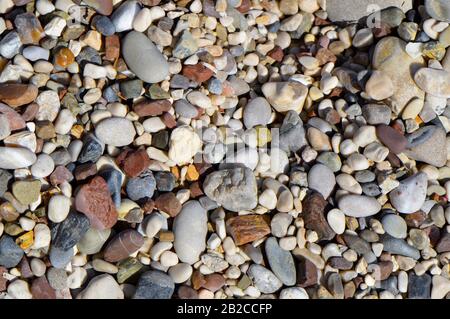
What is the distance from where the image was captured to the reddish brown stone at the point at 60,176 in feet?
5.60

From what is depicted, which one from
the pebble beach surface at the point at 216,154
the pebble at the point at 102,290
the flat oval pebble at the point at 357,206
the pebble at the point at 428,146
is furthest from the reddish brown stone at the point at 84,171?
the pebble at the point at 428,146

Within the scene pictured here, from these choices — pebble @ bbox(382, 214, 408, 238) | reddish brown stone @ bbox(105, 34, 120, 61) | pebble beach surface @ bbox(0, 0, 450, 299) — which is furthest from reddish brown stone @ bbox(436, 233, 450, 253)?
reddish brown stone @ bbox(105, 34, 120, 61)

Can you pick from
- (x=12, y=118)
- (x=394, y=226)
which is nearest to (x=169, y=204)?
(x=12, y=118)

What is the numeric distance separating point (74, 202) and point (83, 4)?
27.9 inches

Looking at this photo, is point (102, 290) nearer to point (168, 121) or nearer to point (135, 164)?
point (135, 164)

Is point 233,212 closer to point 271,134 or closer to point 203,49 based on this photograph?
point 271,134

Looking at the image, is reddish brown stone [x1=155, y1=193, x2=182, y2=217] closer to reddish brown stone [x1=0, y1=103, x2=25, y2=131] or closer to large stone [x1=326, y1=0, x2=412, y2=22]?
reddish brown stone [x1=0, y1=103, x2=25, y2=131]

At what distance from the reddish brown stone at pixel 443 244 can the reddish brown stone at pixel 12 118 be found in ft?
4.41

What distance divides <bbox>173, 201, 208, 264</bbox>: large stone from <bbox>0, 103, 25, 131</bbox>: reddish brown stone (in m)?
0.55

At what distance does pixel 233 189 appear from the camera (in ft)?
5.74

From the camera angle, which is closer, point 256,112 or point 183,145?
point 183,145

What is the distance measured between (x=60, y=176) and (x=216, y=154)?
0.49m

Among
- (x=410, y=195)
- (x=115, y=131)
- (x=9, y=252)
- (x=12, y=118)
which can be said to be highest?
(x=12, y=118)

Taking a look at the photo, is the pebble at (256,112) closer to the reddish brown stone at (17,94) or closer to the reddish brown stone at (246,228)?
the reddish brown stone at (246,228)
